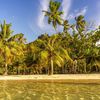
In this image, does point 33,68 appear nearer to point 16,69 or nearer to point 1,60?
point 16,69

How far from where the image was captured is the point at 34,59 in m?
49.1

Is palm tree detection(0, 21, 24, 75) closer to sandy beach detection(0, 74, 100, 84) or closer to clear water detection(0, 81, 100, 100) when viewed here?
sandy beach detection(0, 74, 100, 84)

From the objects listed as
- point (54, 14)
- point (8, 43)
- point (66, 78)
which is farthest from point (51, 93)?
point (54, 14)

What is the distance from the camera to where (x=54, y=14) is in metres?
48.8

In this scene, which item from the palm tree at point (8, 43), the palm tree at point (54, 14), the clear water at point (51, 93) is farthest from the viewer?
the palm tree at point (54, 14)

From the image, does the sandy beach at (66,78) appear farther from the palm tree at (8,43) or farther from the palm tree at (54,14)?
the palm tree at (54,14)

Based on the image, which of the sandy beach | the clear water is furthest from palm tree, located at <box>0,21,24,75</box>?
the clear water

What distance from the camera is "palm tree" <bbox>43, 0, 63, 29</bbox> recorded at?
48.1m

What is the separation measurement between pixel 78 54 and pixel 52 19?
349 inches

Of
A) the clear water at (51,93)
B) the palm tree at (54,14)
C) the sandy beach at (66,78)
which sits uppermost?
the palm tree at (54,14)

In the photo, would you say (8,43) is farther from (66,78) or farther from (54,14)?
(66,78)

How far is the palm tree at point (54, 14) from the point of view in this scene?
158 feet

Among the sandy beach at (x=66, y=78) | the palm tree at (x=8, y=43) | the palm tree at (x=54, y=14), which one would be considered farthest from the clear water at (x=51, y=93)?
the palm tree at (x=54, y=14)

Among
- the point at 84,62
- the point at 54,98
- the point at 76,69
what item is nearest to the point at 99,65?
the point at 84,62
